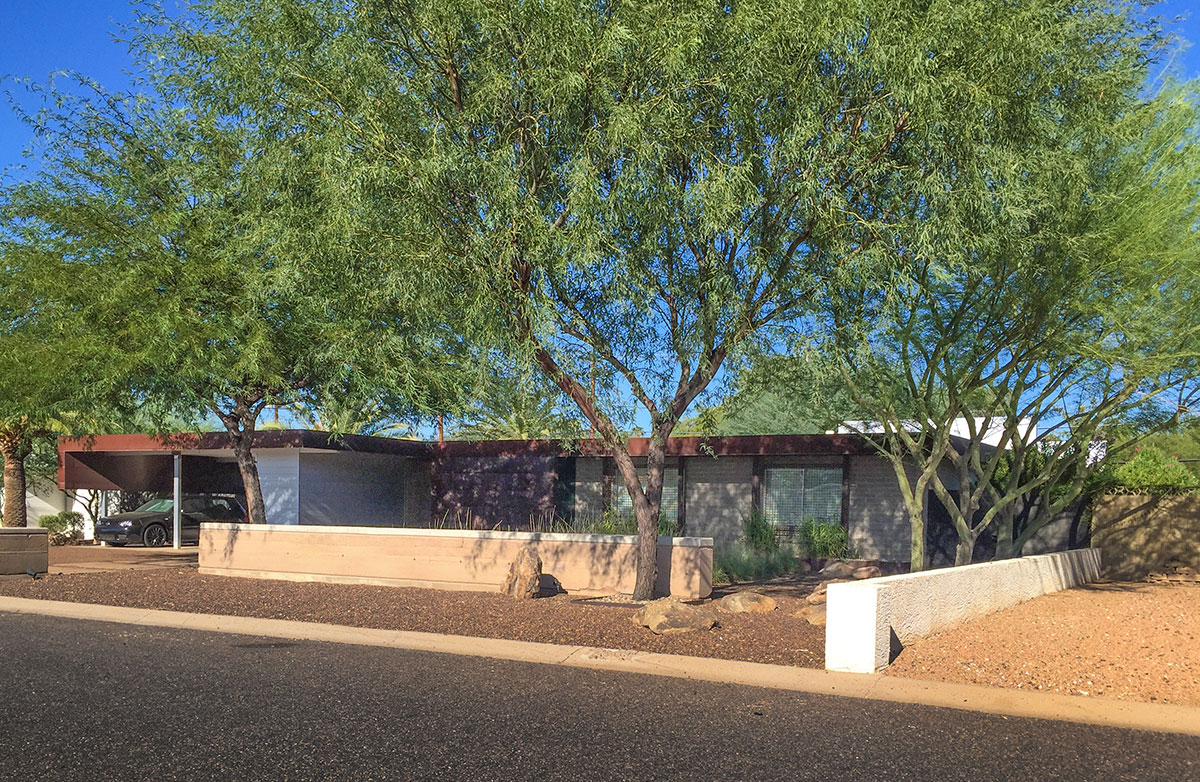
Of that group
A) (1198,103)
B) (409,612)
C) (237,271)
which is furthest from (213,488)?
(1198,103)

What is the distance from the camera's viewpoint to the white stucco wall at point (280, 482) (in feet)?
79.3

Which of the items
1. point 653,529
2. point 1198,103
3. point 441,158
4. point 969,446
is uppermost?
point 1198,103

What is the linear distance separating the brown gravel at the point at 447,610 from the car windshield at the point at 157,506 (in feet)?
32.9

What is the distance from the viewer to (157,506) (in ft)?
94.3

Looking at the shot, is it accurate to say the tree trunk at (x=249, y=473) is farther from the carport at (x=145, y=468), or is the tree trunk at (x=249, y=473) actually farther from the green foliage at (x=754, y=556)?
the green foliage at (x=754, y=556)

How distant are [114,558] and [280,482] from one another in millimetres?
4108

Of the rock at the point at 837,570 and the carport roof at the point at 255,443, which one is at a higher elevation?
the carport roof at the point at 255,443

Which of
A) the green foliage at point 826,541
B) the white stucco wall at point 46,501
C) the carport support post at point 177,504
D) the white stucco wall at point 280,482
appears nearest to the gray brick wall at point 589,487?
the green foliage at point 826,541

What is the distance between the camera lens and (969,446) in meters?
17.8

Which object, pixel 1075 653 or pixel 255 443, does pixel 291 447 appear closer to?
pixel 255 443

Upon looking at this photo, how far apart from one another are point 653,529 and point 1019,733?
23.3 feet

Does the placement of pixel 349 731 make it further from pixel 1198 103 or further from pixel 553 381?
pixel 1198 103

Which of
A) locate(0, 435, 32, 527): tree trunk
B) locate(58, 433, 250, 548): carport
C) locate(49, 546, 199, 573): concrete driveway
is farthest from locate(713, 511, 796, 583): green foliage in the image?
locate(0, 435, 32, 527): tree trunk

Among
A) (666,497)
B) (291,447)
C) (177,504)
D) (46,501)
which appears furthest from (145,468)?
(666,497)
